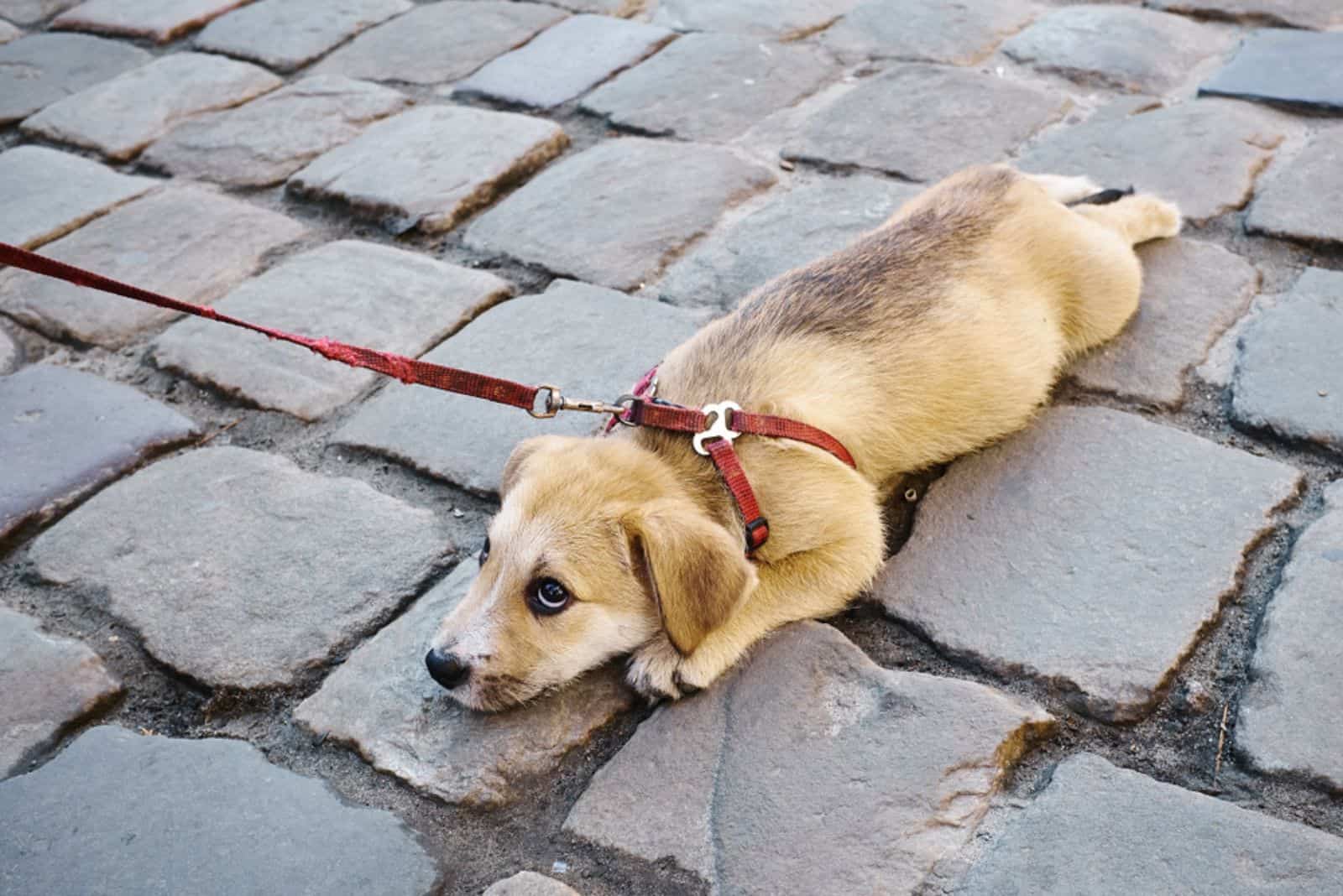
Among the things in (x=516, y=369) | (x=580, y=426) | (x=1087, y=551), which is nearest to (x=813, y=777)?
(x=1087, y=551)

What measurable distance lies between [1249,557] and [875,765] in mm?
1142

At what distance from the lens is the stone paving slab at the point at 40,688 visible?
110 inches

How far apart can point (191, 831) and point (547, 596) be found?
89cm

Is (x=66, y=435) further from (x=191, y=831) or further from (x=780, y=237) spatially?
(x=780, y=237)

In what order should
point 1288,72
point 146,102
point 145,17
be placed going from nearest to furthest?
1. point 1288,72
2. point 146,102
3. point 145,17

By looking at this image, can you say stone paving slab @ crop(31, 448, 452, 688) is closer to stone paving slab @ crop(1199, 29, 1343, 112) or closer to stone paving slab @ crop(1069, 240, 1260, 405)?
stone paving slab @ crop(1069, 240, 1260, 405)

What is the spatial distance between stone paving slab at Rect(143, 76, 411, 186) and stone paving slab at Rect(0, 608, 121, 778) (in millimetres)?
2501

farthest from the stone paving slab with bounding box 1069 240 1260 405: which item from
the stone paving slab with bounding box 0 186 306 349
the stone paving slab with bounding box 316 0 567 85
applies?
the stone paving slab with bounding box 316 0 567 85

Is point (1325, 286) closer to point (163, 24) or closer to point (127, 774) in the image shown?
point (127, 774)

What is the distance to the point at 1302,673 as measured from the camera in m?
2.65

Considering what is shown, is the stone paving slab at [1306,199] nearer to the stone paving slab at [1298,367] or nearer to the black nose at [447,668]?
the stone paving slab at [1298,367]

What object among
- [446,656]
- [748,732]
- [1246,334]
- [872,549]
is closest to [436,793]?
[446,656]

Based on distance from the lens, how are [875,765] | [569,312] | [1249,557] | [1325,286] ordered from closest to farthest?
[875,765] < [1249,557] < [1325,286] < [569,312]

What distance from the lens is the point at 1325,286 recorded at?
12.5 feet
